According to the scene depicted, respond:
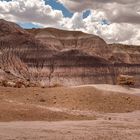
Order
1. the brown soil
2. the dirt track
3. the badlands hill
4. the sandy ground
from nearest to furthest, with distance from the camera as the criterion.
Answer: the dirt track → the sandy ground → the brown soil → the badlands hill

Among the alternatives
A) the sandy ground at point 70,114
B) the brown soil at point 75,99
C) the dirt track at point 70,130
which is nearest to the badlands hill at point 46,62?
the brown soil at point 75,99

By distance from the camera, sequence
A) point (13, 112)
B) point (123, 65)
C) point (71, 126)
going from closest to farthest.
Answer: point (71, 126) → point (13, 112) → point (123, 65)

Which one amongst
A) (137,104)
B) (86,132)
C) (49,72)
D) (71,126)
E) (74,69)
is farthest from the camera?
(74,69)

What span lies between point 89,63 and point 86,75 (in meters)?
5.42

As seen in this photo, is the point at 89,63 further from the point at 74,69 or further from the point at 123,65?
the point at 123,65

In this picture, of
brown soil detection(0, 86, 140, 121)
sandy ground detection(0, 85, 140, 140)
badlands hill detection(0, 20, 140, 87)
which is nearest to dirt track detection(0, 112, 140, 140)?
sandy ground detection(0, 85, 140, 140)

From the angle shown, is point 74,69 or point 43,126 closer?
point 43,126

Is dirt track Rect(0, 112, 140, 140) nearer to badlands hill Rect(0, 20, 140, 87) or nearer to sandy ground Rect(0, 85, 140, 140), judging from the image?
sandy ground Rect(0, 85, 140, 140)

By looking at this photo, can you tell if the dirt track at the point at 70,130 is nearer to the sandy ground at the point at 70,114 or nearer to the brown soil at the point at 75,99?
the sandy ground at the point at 70,114

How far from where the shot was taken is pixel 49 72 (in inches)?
4461

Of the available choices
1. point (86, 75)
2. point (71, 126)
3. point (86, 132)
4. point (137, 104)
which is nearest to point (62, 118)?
point (71, 126)

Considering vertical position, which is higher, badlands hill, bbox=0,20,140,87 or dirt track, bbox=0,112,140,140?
badlands hill, bbox=0,20,140,87

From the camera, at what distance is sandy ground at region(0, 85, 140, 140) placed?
24.1m

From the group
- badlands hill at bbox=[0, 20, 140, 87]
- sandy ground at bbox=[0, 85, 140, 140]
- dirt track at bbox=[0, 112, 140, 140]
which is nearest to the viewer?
dirt track at bbox=[0, 112, 140, 140]
